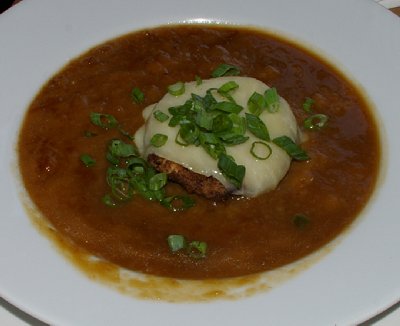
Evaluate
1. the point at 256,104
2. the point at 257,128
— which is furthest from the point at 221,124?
the point at 256,104

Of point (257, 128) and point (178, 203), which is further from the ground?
point (257, 128)

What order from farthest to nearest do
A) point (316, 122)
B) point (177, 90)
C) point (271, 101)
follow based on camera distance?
point (316, 122), point (177, 90), point (271, 101)

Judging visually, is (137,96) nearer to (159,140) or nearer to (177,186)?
(159,140)

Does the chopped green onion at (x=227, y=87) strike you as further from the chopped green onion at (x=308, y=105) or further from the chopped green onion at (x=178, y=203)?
the chopped green onion at (x=178, y=203)

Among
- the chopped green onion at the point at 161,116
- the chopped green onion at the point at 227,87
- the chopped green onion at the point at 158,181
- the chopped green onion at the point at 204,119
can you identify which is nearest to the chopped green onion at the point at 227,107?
the chopped green onion at the point at 204,119

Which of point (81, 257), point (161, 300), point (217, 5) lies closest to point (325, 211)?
point (161, 300)

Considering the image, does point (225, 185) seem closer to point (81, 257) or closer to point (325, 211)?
point (325, 211)
